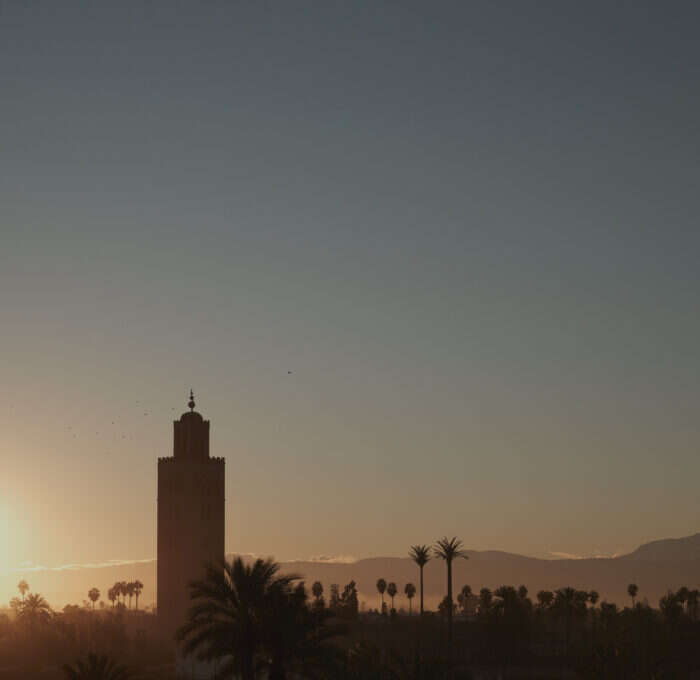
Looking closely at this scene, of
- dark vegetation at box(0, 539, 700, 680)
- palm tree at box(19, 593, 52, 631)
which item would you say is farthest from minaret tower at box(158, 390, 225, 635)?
palm tree at box(19, 593, 52, 631)

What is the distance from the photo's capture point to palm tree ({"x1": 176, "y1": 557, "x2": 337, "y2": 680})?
58.3 m

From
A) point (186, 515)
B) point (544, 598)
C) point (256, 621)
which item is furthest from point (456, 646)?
point (256, 621)

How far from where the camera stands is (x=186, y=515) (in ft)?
470

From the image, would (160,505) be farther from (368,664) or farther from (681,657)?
(681,657)

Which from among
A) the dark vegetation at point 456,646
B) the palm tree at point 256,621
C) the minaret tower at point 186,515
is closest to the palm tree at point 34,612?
the dark vegetation at point 456,646

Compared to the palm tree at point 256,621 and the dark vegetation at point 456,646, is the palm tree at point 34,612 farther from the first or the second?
the palm tree at point 256,621

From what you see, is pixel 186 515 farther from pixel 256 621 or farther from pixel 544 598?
pixel 256 621

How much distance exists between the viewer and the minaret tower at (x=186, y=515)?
141500mm

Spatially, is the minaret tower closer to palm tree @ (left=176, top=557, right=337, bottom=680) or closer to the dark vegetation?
the dark vegetation

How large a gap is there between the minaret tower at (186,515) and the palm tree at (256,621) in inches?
3203

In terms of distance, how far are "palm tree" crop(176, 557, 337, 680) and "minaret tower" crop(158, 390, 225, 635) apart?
267ft

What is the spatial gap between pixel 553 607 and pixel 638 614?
584 inches

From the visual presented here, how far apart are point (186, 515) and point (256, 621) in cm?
8566

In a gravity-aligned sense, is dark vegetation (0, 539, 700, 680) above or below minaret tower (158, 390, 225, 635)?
below
